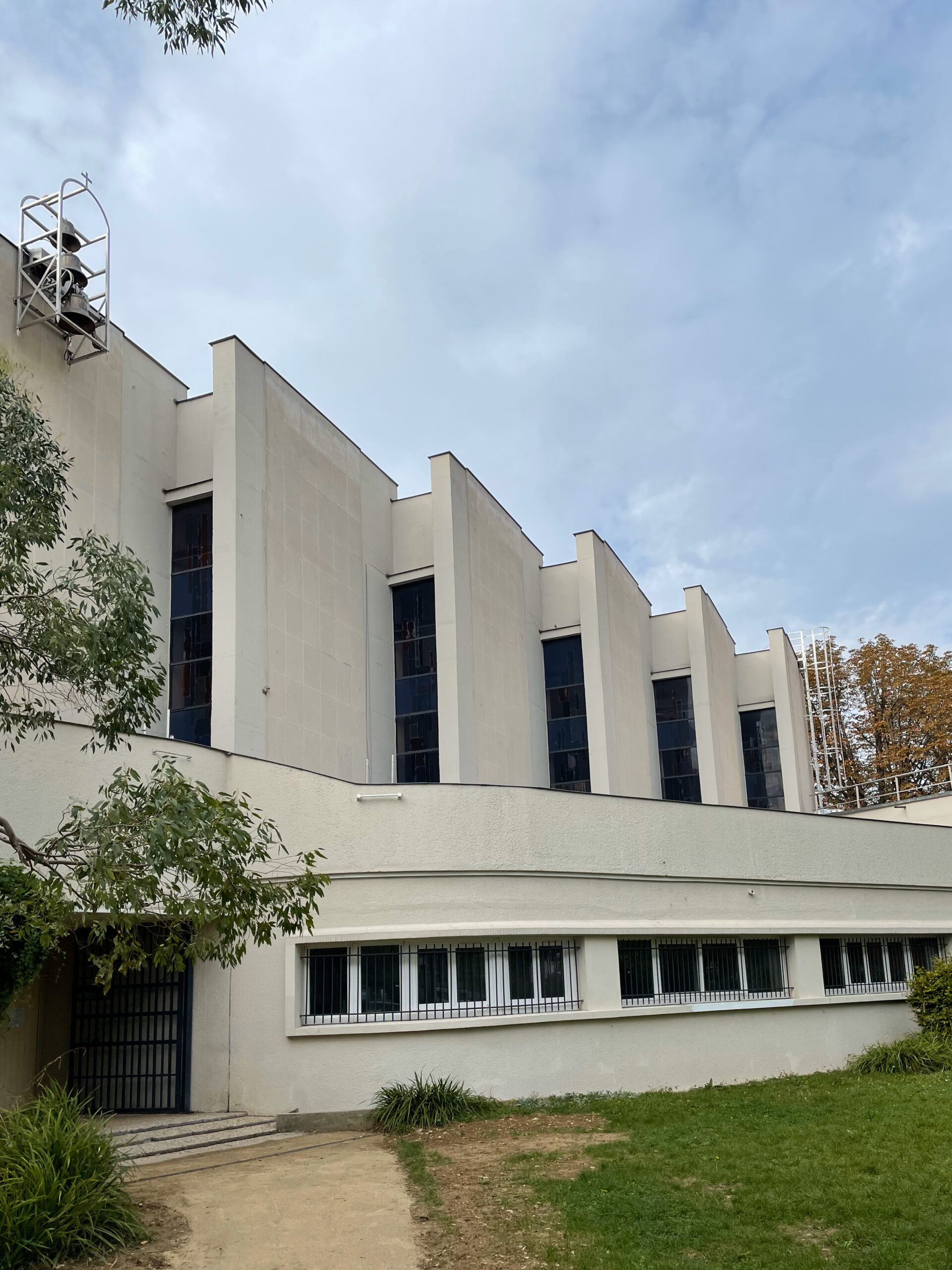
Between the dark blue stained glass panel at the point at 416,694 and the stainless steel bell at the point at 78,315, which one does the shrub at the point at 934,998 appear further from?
the stainless steel bell at the point at 78,315

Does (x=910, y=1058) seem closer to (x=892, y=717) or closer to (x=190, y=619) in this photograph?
(x=190, y=619)

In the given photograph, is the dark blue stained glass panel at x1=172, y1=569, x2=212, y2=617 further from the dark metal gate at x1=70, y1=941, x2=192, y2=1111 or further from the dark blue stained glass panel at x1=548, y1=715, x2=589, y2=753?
the dark blue stained glass panel at x1=548, y1=715, x2=589, y2=753

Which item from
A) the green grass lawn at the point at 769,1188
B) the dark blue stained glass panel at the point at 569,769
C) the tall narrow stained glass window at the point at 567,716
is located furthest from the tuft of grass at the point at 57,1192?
the dark blue stained glass panel at the point at 569,769

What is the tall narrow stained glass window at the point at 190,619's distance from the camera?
900 inches

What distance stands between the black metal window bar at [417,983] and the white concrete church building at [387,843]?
4 cm

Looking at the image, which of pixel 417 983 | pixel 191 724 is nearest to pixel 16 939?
pixel 417 983

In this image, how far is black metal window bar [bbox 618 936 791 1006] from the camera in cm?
1672

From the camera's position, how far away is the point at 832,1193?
9.55m

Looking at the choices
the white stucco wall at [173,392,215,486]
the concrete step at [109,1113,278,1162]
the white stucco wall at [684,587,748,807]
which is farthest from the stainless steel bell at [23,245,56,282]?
the white stucco wall at [684,587,748,807]

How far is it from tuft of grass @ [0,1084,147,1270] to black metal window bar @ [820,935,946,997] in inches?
508

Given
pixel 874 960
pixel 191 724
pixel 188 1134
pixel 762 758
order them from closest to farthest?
pixel 188 1134 < pixel 874 960 < pixel 191 724 < pixel 762 758

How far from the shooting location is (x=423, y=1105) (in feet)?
46.4

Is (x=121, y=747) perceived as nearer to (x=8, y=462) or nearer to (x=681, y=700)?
(x=8, y=462)

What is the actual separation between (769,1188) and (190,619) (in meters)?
16.9
